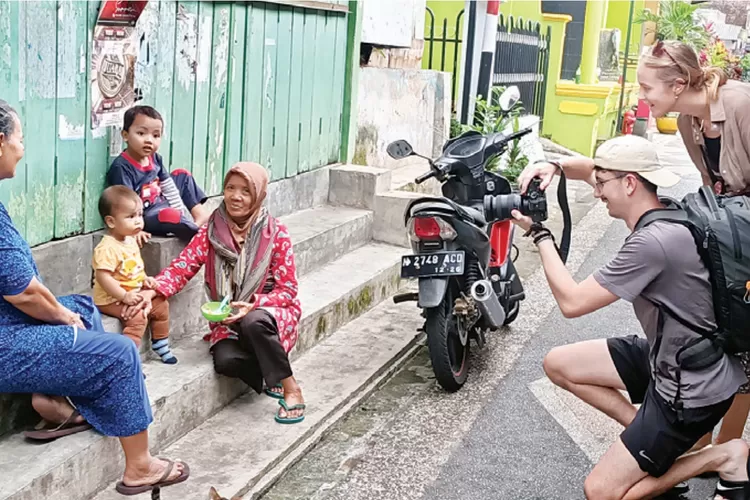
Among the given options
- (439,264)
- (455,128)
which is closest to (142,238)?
(439,264)

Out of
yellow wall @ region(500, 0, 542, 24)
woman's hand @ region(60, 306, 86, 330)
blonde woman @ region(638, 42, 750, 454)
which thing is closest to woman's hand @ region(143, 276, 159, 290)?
Result: woman's hand @ region(60, 306, 86, 330)

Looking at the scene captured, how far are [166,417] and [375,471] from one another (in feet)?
2.93

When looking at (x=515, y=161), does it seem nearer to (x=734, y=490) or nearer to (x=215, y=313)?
(x=215, y=313)

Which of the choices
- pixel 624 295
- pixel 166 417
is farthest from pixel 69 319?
pixel 624 295

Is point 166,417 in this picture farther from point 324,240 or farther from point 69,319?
point 324,240

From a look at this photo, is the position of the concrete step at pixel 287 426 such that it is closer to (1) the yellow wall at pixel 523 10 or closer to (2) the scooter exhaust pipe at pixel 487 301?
(2) the scooter exhaust pipe at pixel 487 301

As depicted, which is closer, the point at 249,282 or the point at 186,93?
the point at 249,282

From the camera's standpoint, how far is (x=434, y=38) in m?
10.8

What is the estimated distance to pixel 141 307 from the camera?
12.6 feet

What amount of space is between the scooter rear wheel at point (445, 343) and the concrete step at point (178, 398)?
23.5 inches

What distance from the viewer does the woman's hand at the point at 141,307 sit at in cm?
380

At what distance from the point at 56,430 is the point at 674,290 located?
7.25 feet

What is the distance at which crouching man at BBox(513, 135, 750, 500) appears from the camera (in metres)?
3.07

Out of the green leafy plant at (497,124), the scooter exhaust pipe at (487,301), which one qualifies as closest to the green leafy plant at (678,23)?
the green leafy plant at (497,124)
